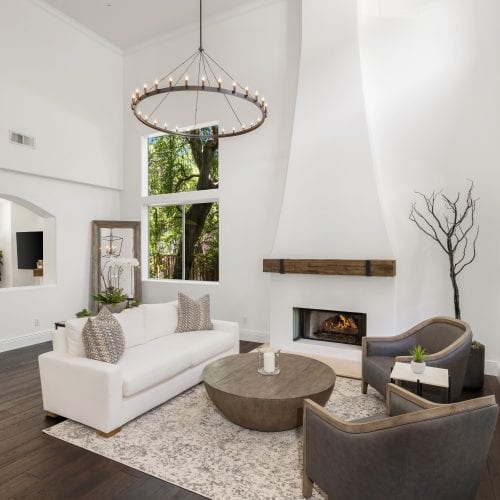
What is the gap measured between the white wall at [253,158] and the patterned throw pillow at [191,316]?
1.58m

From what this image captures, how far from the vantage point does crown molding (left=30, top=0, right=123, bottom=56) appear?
6.12 meters

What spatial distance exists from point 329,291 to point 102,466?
138 inches

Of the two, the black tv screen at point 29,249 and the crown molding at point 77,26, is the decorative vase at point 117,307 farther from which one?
the crown molding at point 77,26

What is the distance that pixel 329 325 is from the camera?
5.59 m

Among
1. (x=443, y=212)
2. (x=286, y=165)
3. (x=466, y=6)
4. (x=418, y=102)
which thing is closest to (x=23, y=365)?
(x=286, y=165)

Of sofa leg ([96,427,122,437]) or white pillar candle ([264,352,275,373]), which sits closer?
sofa leg ([96,427,122,437])

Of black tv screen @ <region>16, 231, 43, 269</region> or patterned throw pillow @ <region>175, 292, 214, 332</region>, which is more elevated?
black tv screen @ <region>16, 231, 43, 269</region>

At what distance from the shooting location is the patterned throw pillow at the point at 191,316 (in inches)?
185

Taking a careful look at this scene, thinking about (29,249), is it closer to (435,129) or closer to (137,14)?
(137,14)

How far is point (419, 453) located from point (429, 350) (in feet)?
7.73

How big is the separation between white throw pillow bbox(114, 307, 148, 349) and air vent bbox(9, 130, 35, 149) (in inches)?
138

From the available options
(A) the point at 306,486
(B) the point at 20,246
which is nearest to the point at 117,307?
(A) the point at 306,486

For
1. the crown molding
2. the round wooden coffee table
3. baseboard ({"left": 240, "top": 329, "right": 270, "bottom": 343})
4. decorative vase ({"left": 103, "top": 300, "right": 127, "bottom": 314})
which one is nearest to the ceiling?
the crown molding

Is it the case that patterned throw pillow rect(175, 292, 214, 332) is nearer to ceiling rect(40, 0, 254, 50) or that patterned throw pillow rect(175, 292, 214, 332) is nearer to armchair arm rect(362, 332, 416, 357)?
armchair arm rect(362, 332, 416, 357)
